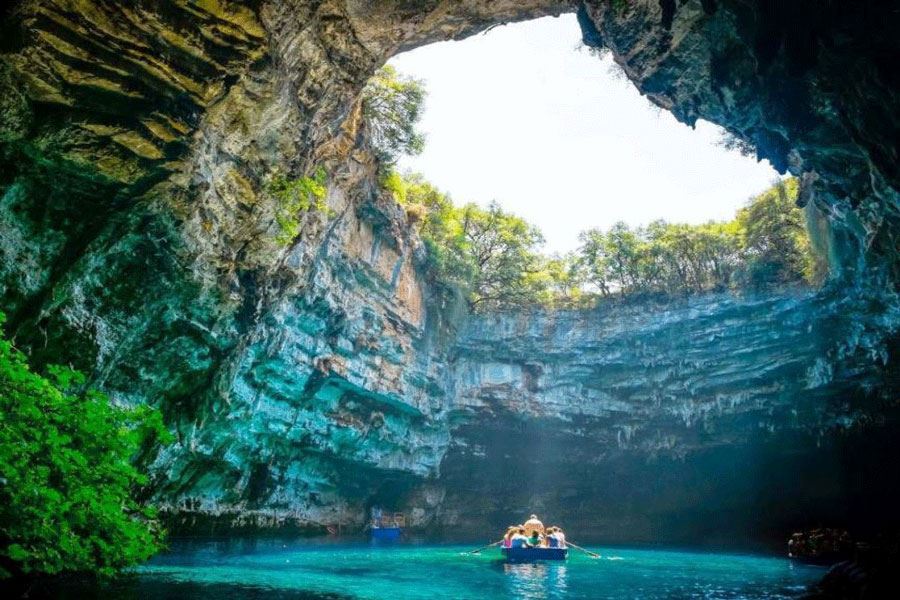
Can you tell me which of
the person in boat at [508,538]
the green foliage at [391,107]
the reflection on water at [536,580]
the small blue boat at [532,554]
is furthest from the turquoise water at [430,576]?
the green foliage at [391,107]

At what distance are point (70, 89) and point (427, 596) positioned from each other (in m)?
11.5

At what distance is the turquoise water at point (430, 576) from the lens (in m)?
10.7

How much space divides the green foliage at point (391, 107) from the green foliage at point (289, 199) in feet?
25.4

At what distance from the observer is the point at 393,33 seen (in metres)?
14.5

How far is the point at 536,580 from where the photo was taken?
13.8m

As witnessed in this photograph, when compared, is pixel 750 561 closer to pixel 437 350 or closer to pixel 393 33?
pixel 437 350

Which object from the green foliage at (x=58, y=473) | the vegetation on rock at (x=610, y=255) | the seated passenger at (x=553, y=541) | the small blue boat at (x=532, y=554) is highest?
the vegetation on rock at (x=610, y=255)

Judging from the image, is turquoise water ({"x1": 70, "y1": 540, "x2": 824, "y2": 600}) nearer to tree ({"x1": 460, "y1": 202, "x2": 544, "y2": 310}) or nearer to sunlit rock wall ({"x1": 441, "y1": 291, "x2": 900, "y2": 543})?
sunlit rock wall ({"x1": 441, "y1": 291, "x2": 900, "y2": 543})

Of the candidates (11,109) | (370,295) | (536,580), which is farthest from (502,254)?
(11,109)

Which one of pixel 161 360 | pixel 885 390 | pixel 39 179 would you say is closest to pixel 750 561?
pixel 885 390

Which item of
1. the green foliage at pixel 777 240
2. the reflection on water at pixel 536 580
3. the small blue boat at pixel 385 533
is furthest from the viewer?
the small blue boat at pixel 385 533

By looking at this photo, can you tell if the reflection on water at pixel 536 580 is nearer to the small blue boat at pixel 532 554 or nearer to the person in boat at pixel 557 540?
the small blue boat at pixel 532 554

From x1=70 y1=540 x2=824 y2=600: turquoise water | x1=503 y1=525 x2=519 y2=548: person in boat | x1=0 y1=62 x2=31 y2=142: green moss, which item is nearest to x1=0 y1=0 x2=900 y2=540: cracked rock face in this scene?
x1=0 y1=62 x2=31 y2=142: green moss

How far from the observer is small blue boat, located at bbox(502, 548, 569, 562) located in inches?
715
